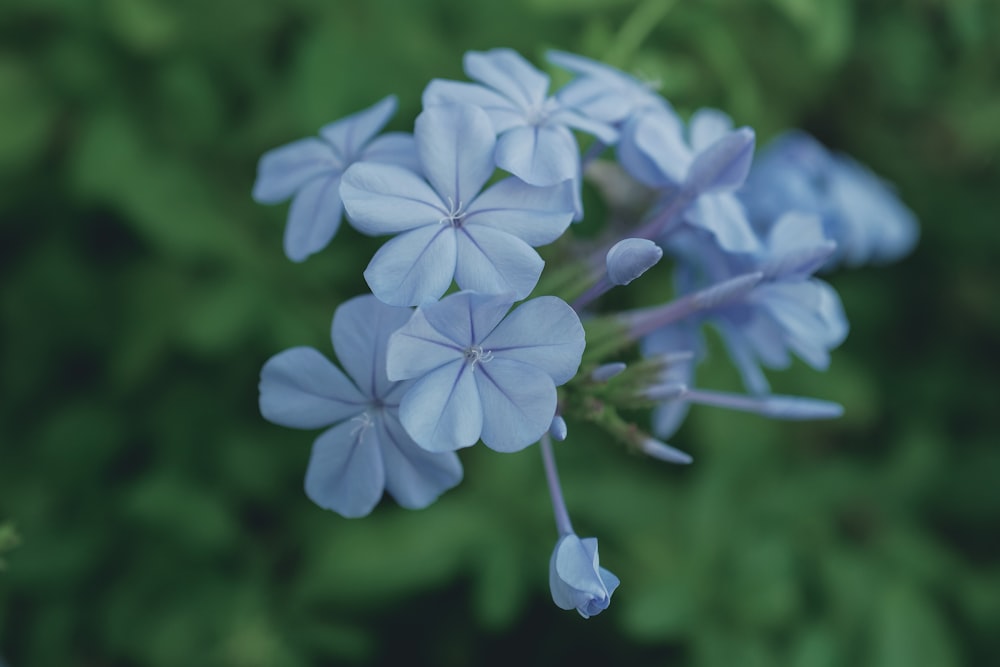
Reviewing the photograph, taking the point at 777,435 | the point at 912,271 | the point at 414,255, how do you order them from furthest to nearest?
the point at 912,271
the point at 777,435
the point at 414,255

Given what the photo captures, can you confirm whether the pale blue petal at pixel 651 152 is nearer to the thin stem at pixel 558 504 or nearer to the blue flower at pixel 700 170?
the blue flower at pixel 700 170

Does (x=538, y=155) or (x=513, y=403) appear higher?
(x=538, y=155)

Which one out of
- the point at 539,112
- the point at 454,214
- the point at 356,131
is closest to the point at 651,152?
the point at 539,112

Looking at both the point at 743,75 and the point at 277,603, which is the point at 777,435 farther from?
the point at 277,603

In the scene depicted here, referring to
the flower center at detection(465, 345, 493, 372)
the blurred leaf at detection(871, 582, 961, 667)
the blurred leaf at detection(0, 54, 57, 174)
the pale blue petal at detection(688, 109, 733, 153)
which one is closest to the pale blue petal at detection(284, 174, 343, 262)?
the flower center at detection(465, 345, 493, 372)

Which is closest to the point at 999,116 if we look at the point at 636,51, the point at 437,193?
the point at 636,51

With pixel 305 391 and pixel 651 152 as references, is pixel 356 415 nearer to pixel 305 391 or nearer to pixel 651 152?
pixel 305 391
